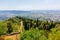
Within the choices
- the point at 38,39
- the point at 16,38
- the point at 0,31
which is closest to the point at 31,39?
the point at 38,39

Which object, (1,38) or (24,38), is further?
(1,38)

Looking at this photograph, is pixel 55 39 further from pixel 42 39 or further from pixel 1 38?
pixel 1 38

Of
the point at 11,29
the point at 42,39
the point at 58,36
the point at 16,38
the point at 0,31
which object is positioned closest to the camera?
the point at 42,39

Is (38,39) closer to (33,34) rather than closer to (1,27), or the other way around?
(33,34)

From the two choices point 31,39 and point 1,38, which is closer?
point 31,39

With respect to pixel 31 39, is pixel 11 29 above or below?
below

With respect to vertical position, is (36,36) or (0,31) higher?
(36,36)

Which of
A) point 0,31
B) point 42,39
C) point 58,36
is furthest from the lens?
point 0,31

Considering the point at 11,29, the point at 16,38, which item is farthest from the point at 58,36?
the point at 11,29

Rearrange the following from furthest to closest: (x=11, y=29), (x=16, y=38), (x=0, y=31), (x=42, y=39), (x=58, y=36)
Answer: (x=11, y=29) < (x=0, y=31) < (x=16, y=38) < (x=58, y=36) < (x=42, y=39)
